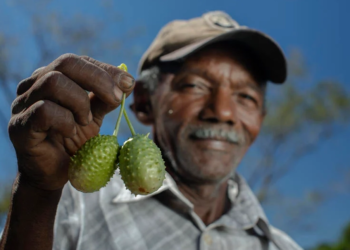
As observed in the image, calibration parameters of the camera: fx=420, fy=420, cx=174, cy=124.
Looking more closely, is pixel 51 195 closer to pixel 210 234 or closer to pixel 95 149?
pixel 95 149

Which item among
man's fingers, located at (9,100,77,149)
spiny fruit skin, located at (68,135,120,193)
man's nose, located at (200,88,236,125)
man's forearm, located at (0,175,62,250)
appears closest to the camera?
man's fingers, located at (9,100,77,149)

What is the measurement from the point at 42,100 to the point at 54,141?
0.31 m

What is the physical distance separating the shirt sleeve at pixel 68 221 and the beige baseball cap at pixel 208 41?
1.50m

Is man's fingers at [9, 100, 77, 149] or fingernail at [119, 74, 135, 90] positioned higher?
fingernail at [119, 74, 135, 90]

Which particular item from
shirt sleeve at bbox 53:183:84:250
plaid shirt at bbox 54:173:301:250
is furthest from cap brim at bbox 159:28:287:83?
shirt sleeve at bbox 53:183:84:250

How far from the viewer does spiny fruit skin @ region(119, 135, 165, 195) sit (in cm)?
188

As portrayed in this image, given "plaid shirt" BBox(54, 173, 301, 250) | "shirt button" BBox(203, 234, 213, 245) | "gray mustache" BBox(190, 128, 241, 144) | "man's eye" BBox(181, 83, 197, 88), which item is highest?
Result: "man's eye" BBox(181, 83, 197, 88)

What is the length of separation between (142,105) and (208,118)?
926 millimetres

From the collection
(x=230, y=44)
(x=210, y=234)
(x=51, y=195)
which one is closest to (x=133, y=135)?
(x=51, y=195)

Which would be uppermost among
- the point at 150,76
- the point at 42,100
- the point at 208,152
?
the point at 42,100

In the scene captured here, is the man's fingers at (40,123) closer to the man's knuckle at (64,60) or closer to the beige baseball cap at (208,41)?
the man's knuckle at (64,60)

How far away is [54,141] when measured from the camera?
2.08 meters

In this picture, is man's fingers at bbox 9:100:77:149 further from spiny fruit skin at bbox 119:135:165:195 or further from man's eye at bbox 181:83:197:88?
man's eye at bbox 181:83:197:88

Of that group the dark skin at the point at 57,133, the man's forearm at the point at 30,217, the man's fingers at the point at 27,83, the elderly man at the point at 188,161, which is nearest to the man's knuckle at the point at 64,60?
the dark skin at the point at 57,133
